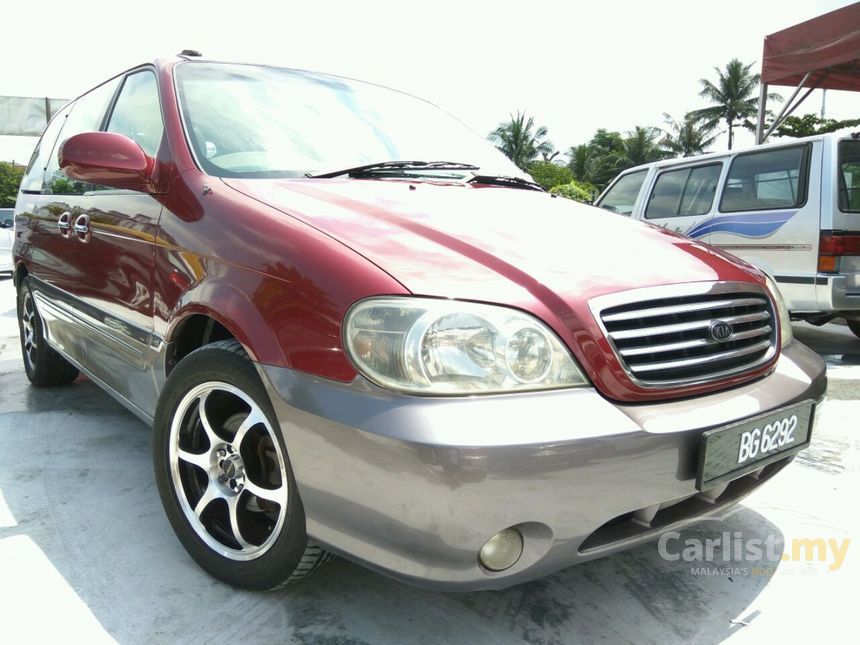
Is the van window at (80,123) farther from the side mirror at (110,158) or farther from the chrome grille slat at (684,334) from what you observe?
the chrome grille slat at (684,334)

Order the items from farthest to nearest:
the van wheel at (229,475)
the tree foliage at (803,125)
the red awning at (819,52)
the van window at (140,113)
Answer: the tree foliage at (803,125) < the red awning at (819,52) < the van window at (140,113) < the van wheel at (229,475)

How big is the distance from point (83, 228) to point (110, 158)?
0.69 meters

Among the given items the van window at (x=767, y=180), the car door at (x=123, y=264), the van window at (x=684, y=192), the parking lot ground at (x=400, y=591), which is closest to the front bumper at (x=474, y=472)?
the parking lot ground at (x=400, y=591)

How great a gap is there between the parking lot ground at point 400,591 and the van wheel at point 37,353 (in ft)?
4.36

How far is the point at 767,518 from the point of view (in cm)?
244

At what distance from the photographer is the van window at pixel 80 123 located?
10.2 ft

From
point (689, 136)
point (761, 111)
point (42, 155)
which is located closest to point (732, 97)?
point (689, 136)

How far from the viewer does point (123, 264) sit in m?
2.40

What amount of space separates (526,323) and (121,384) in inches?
68.9

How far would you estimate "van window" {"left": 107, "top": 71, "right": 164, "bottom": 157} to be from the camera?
245cm

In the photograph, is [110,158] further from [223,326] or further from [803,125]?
[803,125]

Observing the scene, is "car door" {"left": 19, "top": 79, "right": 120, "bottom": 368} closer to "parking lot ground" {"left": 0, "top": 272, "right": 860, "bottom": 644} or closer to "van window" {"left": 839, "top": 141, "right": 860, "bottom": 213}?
"parking lot ground" {"left": 0, "top": 272, "right": 860, "bottom": 644}

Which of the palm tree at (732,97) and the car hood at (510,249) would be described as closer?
the car hood at (510,249)

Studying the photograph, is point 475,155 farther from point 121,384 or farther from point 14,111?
point 14,111
